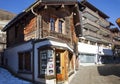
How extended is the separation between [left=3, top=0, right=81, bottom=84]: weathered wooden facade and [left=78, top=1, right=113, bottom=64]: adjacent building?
21470mm

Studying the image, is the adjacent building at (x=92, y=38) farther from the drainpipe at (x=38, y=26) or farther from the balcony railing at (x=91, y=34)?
the drainpipe at (x=38, y=26)

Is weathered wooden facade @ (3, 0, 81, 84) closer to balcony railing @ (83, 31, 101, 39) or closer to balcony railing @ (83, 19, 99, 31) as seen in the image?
balcony railing @ (83, 31, 101, 39)

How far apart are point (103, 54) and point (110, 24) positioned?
2111 centimetres

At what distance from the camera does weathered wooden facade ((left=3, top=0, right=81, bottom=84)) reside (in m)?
15.3

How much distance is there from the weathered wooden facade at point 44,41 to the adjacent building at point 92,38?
21.5m

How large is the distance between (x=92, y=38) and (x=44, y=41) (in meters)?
37.0

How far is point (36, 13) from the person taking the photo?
55.7ft

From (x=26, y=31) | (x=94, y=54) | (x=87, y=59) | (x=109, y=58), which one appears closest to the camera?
(x=26, y=31)

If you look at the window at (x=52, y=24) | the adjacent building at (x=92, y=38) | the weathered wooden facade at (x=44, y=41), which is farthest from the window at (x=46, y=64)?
the adjacent building at (x=92, y=38)

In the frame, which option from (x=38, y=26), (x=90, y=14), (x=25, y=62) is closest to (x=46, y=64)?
(x=38, y=26)

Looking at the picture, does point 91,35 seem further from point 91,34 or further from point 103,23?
point 103,23

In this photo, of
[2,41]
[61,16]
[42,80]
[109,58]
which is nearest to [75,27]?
[61,16]

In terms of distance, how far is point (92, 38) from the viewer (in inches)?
2024

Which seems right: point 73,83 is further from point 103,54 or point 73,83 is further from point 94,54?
point 103,54
